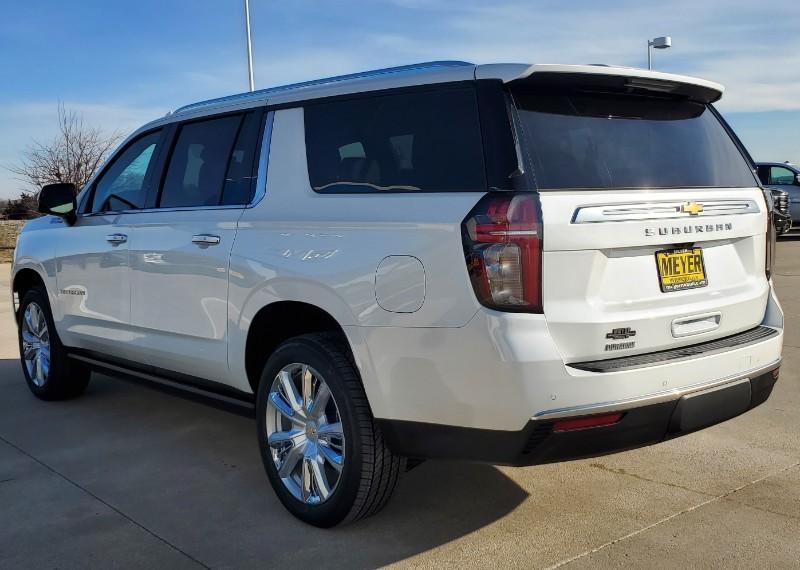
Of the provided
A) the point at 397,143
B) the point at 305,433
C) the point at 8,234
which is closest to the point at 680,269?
the point at 397,143

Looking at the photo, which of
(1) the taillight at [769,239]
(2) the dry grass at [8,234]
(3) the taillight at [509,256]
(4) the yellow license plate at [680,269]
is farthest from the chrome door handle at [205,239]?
(2) the dry grass at [8,234]

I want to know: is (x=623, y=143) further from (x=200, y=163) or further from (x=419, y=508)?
(x=200, y=163)

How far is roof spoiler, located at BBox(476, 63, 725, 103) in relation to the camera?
3.08m

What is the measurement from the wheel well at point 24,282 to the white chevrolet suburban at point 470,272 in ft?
6.73

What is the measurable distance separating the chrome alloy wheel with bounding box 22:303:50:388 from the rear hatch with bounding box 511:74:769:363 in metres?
4.08

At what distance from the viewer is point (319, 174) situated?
12.2 feet

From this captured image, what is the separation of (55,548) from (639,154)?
2.79 metres

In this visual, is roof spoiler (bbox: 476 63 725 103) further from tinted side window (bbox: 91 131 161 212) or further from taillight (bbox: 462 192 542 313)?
tinted side window (bbox: 91 131 161 212)

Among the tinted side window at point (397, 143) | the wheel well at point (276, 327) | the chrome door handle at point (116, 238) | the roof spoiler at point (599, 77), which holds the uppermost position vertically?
the roof spoiler at point (599, 77)

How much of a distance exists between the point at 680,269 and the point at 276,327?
1783 millimetres

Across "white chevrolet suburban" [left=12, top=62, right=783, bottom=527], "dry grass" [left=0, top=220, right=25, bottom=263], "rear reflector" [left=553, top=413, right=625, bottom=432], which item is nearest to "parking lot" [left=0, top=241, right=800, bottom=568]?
"white chevrolet suburban" [left=12, top=62, right=783, bottom=527]

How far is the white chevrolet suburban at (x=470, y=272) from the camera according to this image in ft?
9.71

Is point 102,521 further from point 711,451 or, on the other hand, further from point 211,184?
point 711,451

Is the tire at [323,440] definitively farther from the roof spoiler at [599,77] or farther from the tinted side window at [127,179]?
the tinted side window at [127,179]
